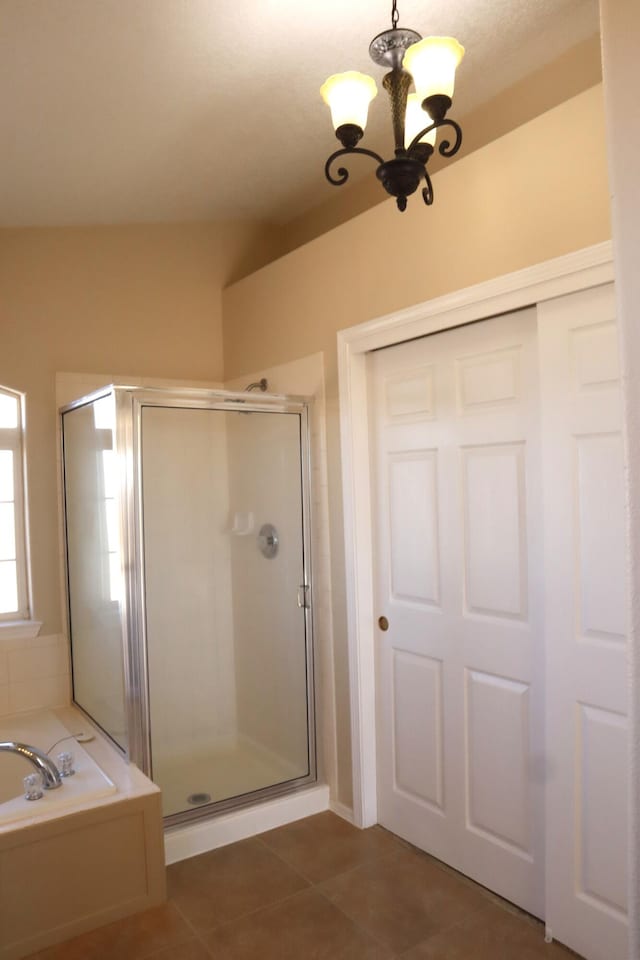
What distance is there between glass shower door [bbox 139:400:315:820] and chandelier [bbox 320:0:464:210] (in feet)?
4.57

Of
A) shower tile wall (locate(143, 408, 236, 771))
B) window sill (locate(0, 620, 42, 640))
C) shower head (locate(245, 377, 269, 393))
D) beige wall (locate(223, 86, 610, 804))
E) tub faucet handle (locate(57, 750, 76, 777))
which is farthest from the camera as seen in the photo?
shower head (locate(245, 377, 269, 393))

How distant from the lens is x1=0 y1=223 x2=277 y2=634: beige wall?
330 cm

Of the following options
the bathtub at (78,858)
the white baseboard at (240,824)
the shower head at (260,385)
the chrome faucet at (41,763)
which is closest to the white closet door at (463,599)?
the white baseboard at (240,824)

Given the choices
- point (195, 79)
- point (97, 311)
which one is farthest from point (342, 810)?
point (195, 79)

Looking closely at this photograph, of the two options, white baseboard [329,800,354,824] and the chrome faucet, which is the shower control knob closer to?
white baseboard [329,800,354,824]

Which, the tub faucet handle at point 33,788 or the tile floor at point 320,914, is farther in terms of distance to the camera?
the tub faucet handle at point 33,788

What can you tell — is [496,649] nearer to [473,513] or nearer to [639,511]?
[473,513]

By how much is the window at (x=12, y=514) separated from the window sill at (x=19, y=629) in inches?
2.0

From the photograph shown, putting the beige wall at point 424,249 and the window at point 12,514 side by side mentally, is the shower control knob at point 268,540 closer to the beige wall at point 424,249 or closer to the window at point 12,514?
the beige wall at point 424,249

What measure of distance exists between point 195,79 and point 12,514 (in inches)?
83.6

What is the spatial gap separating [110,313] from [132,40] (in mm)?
1704

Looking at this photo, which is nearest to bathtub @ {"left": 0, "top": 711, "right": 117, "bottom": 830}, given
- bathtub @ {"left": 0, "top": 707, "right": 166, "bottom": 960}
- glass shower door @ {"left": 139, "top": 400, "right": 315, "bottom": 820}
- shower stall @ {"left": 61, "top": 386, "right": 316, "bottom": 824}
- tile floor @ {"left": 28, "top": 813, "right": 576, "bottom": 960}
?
bathtub @ {"left": 0, "top": 707, "right": 166, "bottom": 960}

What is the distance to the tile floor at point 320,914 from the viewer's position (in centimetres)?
219

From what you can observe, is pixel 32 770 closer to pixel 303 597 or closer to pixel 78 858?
pixel 78 858
